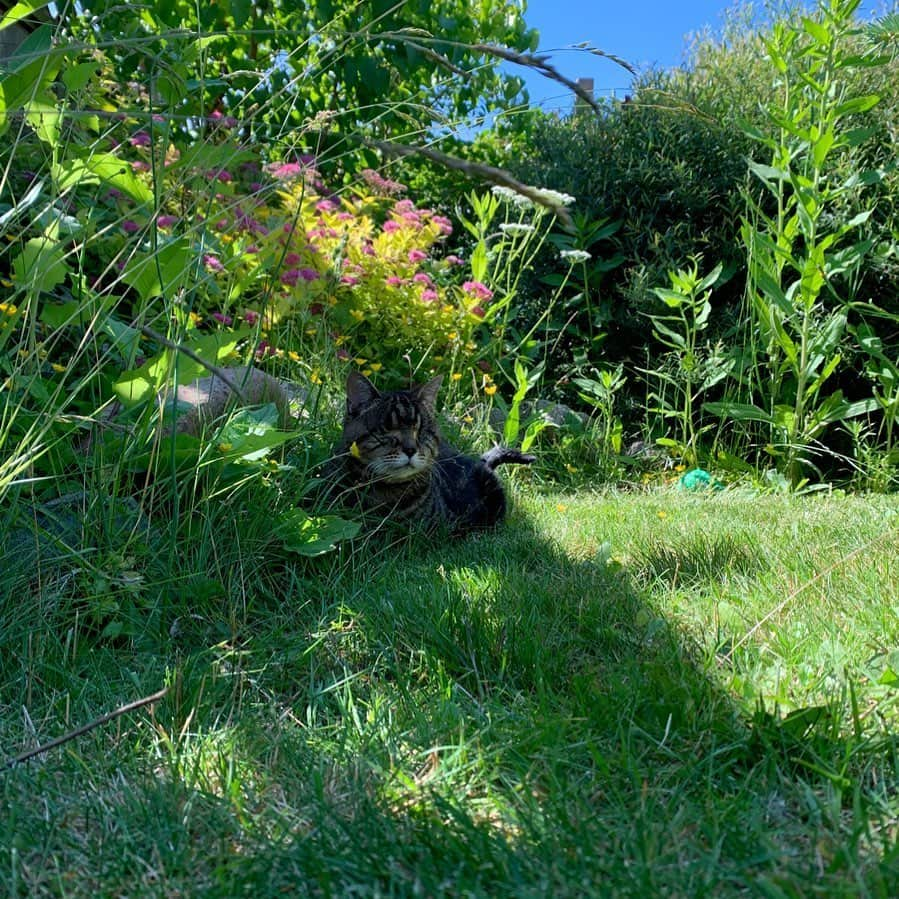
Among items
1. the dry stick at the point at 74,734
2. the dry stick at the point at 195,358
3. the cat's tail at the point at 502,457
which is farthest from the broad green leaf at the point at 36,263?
the cat's tail at the point at 502,457

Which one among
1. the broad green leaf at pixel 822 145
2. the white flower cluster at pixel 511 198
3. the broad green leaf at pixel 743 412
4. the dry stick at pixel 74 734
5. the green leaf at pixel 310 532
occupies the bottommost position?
the dry stick at pixel 74 734

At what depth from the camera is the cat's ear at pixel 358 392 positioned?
3.50 m

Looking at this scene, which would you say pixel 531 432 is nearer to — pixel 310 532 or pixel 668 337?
pixel 668 337

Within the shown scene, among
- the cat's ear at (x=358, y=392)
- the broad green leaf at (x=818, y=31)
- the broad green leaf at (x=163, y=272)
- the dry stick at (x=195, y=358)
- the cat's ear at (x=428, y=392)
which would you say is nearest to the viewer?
the dry stick at (x=195, y=358)

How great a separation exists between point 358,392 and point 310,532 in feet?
2.85

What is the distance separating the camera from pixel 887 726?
1640 mm

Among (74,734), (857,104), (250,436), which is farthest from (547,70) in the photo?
(857,104)

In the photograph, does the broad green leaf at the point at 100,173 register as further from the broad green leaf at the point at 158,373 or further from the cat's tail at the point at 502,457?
the cat's tail at the point at 502,457

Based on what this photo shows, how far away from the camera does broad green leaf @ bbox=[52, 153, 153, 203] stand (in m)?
2.07

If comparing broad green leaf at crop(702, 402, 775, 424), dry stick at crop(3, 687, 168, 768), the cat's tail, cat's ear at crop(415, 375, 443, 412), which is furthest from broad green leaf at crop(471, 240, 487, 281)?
dry stick at crop(3, 687, 168, 768)

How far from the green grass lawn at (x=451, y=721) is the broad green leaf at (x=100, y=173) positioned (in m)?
0.94

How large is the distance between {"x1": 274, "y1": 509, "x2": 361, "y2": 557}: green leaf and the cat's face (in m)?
0.51

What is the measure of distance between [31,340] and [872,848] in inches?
85.3

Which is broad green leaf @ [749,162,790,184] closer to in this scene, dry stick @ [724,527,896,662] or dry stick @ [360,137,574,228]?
dry stick @ [724,527,896,662]
